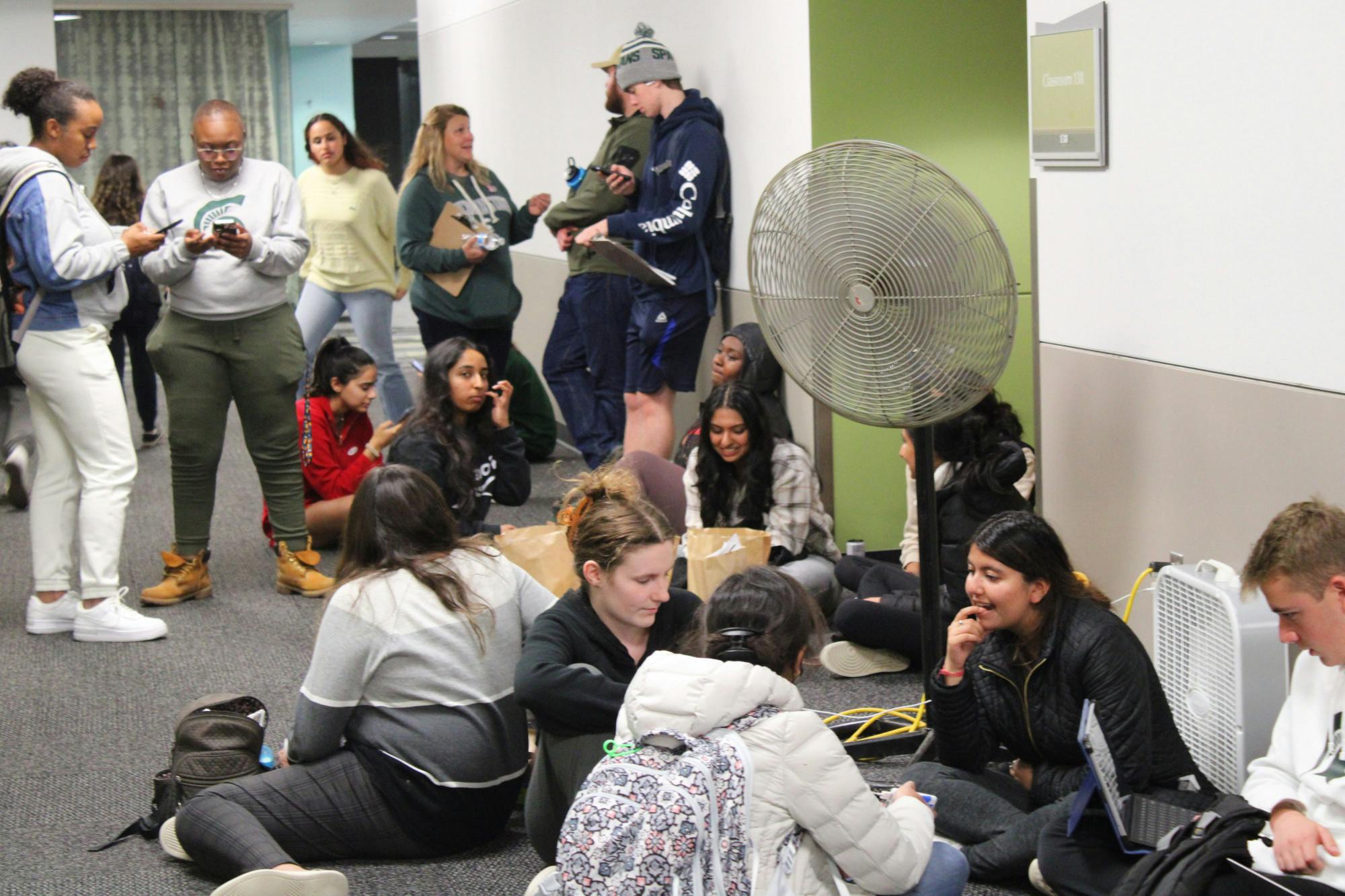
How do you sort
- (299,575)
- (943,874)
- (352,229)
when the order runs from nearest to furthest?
1. (943,874)
2. (299,575)
3. (352,229)

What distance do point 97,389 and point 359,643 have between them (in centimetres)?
192

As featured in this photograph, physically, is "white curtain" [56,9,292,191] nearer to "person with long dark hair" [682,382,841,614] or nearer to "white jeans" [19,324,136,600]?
"white jeans" [19,324,136,600]

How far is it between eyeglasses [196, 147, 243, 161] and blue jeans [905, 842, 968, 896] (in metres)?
3.08

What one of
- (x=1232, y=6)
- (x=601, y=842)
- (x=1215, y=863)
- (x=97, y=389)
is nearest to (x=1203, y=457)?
(x=1232, y=6)

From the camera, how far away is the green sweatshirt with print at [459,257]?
5.73m

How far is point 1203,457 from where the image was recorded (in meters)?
2.89

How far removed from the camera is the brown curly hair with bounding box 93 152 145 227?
6930 millimetres

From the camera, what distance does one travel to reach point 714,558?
3.73 metres

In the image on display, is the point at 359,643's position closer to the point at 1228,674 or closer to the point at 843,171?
the point at 843,171

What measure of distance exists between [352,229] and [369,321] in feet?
1.36

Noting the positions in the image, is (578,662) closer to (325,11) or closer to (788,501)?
(788,501)

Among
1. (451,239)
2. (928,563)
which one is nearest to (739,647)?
(928,563)

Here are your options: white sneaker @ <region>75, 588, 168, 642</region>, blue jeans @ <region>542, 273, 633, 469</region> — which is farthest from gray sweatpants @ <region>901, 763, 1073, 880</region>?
blue jeans @ <region>542, 273, 633, 469</region>

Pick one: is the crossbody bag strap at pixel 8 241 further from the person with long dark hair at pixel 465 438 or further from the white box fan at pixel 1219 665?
the white box fan at pixel 1219 665
